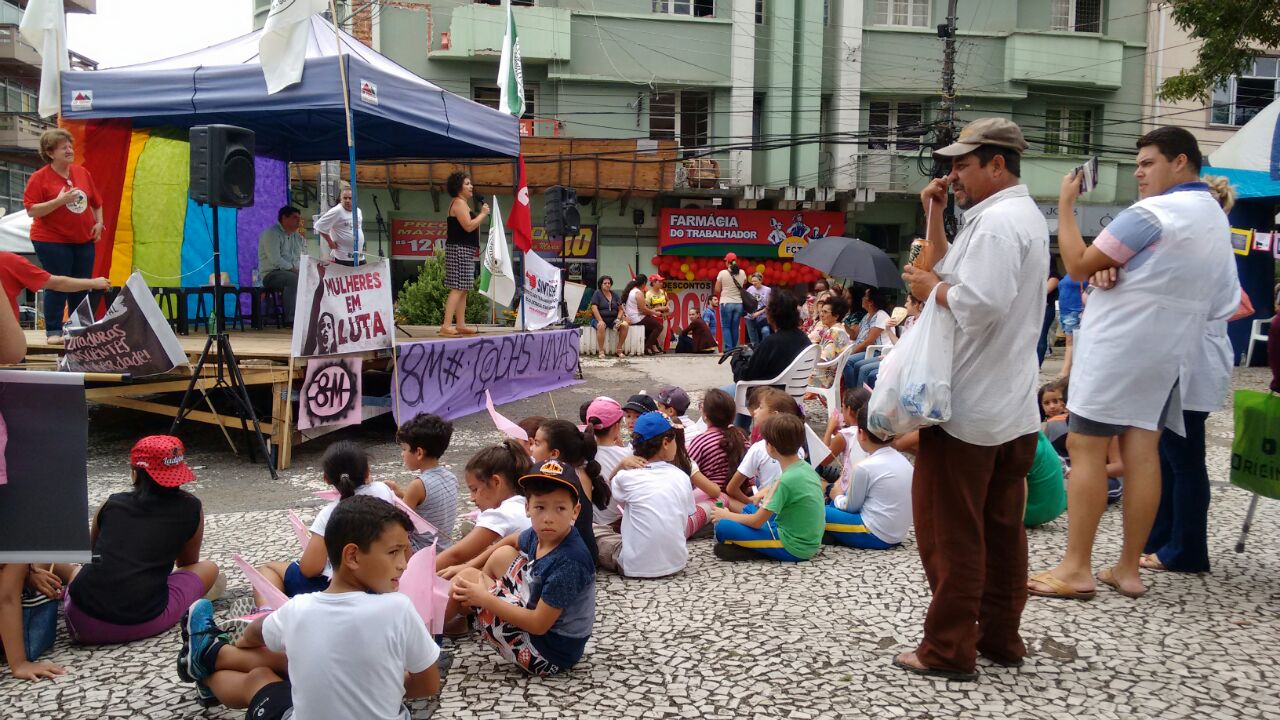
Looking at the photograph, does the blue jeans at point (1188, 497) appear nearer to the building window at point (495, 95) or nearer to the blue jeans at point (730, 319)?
the blue jeans at point (730, 319)

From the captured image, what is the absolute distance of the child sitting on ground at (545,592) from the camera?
3256 mm

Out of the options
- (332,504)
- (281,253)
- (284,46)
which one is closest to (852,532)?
(332,504)

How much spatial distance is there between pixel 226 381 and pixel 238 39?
13.8 feet

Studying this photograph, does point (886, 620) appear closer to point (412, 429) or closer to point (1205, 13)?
point (412, 429)

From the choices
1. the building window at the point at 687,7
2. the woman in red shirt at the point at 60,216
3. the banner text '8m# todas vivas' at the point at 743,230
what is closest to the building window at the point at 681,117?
the banner text '8m# todas vivas' at the point at 743,230

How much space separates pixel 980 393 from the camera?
9.92 feet

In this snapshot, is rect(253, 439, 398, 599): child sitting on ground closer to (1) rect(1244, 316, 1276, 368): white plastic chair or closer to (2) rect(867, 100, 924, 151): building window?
(1) rect(1244, 316, 1276, 368): white plastic chair

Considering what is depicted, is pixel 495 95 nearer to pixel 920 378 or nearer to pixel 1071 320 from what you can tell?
pixel 1071 320

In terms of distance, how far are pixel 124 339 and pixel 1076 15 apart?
2534 centimetres

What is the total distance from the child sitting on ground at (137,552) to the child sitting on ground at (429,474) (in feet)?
3.06

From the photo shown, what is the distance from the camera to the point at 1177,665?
3377mm

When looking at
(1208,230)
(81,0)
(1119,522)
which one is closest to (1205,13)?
(1119,522)

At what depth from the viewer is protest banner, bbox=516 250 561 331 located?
11.5 metres

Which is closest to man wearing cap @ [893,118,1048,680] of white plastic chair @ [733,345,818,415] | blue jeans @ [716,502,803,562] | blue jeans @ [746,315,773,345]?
blue jeans @ [716,502,803,562]
